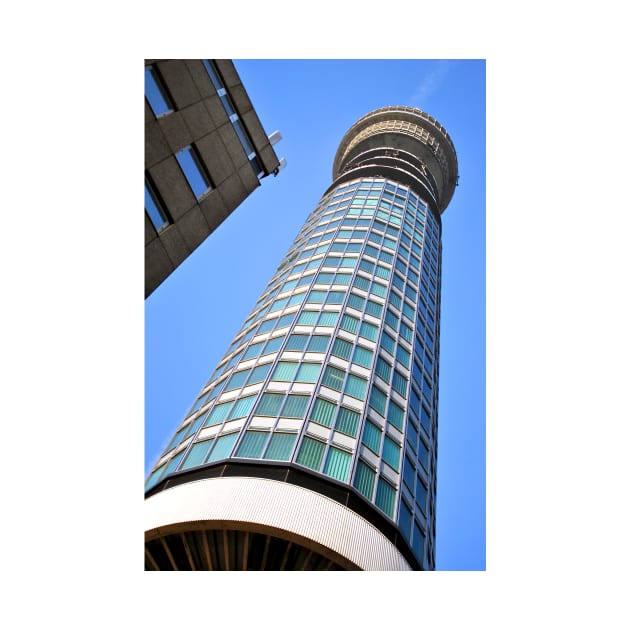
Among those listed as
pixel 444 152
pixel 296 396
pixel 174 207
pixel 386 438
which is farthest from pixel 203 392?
pixel 444 152

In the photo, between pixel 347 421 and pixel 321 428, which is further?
pixel 347 421

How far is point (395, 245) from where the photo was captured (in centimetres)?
4609

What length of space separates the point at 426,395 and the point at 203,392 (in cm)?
1344

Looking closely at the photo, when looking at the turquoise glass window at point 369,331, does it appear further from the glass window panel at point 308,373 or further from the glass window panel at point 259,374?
the glass window panel at point 259,374

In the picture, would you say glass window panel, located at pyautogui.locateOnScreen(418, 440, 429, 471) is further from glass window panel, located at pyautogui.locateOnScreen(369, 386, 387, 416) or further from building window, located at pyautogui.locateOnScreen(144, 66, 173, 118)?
building window, located at pyautogui.locateOnScreen(144, 66, 173, 118)

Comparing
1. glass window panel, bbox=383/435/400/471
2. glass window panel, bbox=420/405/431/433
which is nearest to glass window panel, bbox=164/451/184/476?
glass window panel, bbox=383/435/400/471

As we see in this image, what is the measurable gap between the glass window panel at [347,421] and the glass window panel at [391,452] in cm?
173

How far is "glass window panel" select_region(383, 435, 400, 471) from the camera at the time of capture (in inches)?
988

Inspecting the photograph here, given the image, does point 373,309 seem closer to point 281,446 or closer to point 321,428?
point 321,428

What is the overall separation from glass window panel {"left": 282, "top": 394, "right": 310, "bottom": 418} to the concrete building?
363 inches

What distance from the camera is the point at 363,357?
30.5 meters

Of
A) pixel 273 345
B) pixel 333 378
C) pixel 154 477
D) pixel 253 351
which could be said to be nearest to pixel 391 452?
pixel 333 378

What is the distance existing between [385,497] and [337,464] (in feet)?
8.05
